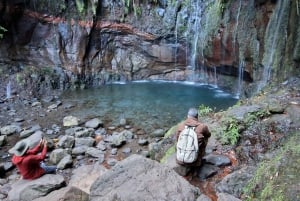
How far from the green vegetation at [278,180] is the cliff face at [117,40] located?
10.9 metres

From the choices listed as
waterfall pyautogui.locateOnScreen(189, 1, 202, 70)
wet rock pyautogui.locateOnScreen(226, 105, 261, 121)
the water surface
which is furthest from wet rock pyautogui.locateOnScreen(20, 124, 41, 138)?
waterfall pyautogui.locateOnScreen(189, 1, 202, 70)

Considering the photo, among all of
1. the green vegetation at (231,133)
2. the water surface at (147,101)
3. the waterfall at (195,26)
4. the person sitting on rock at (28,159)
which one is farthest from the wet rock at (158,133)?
the waterfall at (195,26)

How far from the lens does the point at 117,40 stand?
18875 millimetres

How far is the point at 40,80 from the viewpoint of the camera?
16.9m

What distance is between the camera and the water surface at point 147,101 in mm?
13172

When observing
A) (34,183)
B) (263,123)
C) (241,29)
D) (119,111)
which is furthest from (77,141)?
(241,29)

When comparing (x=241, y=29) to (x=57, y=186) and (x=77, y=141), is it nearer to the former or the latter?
(x=77, y=141)

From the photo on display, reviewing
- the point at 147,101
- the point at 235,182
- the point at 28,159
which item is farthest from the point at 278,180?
the point at 147,101

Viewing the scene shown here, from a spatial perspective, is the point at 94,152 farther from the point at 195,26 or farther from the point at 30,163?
the point at 195,26

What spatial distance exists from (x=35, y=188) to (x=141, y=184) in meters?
2.48

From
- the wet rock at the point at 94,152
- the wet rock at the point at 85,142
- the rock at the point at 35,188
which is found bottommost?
the wet rock at the point at 94,152

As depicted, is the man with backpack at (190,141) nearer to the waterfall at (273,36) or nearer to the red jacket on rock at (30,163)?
the red jacket on rock at (30,163)

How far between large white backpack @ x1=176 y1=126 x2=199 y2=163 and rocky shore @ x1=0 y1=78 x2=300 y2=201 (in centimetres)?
32

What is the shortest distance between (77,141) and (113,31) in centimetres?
901
